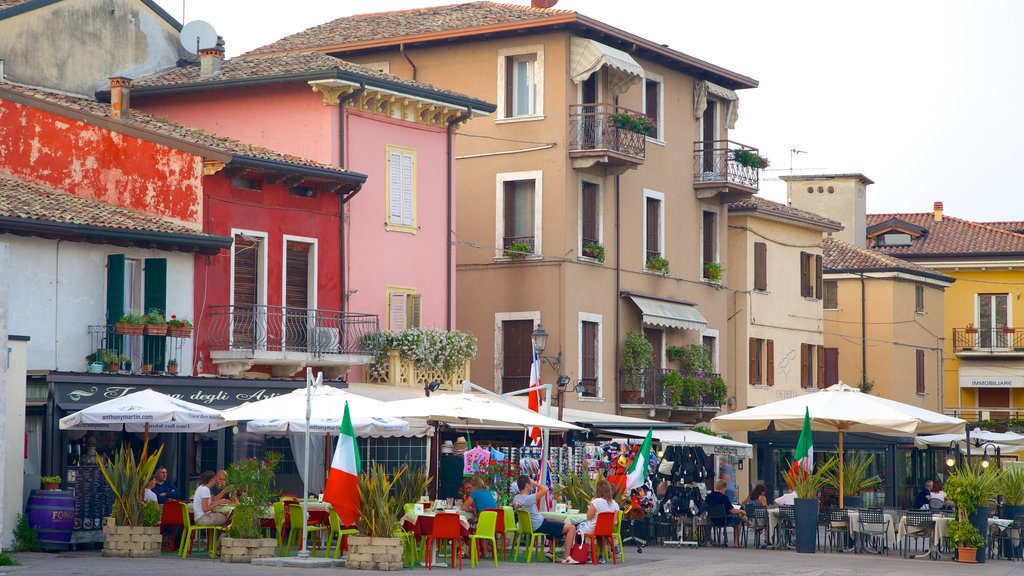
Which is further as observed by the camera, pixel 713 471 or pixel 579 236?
pixel 713 471

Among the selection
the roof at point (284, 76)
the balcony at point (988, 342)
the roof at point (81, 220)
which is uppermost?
the roof at point (284, 76)

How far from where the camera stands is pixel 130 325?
83.1ft

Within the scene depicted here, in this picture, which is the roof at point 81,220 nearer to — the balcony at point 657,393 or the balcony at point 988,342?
the balcony at point 657,393

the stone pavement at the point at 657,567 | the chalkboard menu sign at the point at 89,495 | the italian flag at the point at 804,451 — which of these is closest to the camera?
the stone pavement at the point at 657,567

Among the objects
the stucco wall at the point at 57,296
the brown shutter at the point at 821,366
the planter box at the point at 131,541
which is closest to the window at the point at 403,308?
the stucco wall at the point at 57,296

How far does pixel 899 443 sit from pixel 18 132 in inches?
884

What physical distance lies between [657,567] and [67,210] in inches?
421

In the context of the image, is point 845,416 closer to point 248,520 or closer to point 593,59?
point 248,520

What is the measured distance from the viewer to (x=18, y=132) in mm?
26469

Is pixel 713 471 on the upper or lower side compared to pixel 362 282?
lower

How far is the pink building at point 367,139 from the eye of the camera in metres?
31.4

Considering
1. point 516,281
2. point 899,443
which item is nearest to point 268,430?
point 516,281

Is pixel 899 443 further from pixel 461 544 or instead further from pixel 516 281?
pixel 461 544

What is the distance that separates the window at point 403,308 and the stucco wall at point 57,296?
24.0 ft
